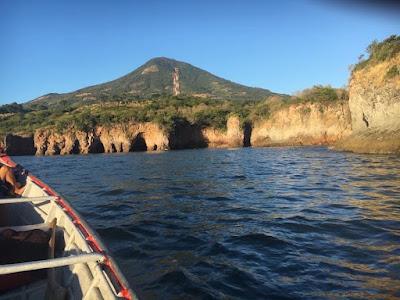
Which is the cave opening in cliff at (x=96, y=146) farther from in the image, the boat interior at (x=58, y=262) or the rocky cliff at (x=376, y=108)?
the boat interior at (x=58, y=262)

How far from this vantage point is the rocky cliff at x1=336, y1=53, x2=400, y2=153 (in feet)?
102

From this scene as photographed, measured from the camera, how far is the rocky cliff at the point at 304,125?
5944 cm

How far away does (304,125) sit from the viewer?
6325cm

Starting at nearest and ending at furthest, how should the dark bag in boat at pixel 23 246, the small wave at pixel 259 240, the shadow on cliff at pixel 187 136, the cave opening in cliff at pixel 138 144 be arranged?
the dark bag in boat at pixel 23 246, the small wave at pixel 259 240, the cave opening in cliff at pixel 138 144, the shadow on cliff at pixel 187 136

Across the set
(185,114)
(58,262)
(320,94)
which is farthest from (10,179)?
(185,114)

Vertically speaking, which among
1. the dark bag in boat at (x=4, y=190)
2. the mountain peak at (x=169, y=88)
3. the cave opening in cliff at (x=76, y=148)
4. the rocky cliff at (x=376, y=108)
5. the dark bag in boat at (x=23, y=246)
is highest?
the mountain peak at (x=169, y=88)

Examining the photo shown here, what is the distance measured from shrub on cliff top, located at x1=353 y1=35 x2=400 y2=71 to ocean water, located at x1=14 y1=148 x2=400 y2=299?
75.0 feet

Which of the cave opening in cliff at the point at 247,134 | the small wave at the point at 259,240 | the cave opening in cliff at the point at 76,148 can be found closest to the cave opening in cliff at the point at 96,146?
the cave opening in cliff at the point at 76,148

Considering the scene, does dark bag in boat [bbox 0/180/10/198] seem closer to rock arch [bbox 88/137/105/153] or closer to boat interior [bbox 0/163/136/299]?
boat interior [bbox 0/163/136/299]

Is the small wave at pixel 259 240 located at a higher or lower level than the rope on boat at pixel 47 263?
lower

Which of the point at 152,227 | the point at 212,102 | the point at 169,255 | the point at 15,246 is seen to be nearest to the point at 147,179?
the point at 152,227

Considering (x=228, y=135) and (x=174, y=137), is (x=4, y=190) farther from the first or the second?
(x=228, y=135)

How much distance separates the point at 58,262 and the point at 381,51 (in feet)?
126

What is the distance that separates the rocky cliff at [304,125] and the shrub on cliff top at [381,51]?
17899 millimetres
